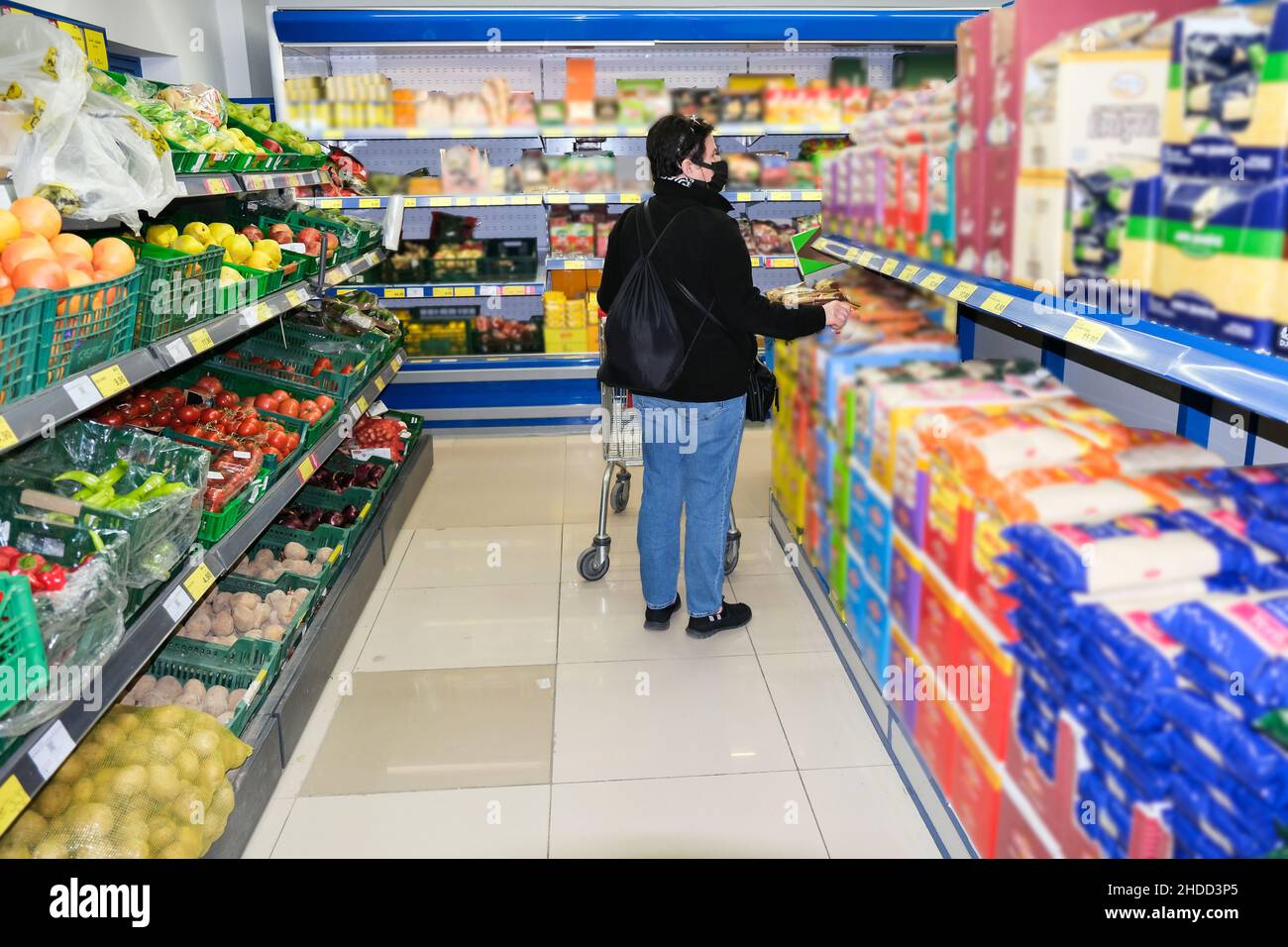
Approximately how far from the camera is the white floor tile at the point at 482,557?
4.15m

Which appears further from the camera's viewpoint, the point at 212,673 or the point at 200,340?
the point at 212,673

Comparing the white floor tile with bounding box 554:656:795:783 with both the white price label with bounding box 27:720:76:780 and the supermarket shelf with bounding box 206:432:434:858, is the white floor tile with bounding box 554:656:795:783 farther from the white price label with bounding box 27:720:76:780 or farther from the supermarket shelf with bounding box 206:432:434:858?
the white price label with bounding box 27:720:76:780

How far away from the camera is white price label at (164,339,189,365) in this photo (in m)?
2.46

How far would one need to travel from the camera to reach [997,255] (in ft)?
6.97

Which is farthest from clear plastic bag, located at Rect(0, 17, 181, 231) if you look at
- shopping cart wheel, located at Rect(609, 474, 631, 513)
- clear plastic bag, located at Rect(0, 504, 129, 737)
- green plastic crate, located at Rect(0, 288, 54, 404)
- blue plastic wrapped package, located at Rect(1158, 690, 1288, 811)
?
shopping cart wheel, located at Rect(609, 474, 631, 513)

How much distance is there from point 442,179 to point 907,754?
5.02m

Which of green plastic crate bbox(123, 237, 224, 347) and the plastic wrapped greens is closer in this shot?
the plastic wrapped greens

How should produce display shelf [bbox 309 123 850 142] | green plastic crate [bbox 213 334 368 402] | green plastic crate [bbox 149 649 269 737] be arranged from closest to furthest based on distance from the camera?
green plastic crate [bbox 149 649 269 737]
green plastic crate [bbox 213 334 368 402]
produce display shelf [bbox 309 123 850 142]

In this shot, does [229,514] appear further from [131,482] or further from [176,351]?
[176,351]

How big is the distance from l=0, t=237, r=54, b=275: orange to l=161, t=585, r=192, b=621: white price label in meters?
0.78

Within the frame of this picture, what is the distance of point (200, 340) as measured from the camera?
8.70ft

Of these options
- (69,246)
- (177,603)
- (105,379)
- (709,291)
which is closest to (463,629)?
(177,603)

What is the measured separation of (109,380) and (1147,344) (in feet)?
6.77

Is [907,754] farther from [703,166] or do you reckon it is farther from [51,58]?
[51,58]
